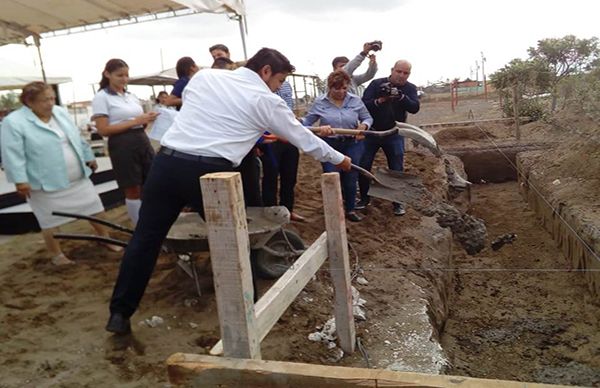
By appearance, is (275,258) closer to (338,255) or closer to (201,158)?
(338,255)

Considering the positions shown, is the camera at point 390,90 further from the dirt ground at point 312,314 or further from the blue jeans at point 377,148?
the dirt ground at point 312,314

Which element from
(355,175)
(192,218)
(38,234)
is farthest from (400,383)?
(38,234)

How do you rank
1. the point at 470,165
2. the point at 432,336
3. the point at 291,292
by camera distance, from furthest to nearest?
1. the point at 470,165
2. the point at 432,336
3. the point at 291,292

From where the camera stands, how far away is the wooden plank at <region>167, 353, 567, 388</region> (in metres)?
1.42

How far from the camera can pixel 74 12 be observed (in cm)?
657

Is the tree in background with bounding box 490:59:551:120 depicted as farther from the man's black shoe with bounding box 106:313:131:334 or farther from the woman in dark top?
the man's black shoe with bounding box 106:313:131:334

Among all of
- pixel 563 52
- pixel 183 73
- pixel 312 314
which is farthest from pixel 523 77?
pixel 312 314

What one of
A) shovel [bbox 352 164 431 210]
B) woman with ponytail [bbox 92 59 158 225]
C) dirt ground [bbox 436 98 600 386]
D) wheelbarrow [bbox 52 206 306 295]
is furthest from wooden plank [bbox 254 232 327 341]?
shovel [bbox 352 164 431 210]

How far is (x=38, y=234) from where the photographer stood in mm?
5469

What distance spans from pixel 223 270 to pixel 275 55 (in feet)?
4.69

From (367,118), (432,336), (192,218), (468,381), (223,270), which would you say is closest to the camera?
(468,381)

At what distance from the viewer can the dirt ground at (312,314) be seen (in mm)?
2830

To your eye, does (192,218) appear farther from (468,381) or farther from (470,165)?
(470,165)

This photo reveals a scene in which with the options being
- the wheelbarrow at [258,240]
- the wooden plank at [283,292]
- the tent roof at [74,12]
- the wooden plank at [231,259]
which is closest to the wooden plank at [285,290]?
the wooden plank at [283,292]
